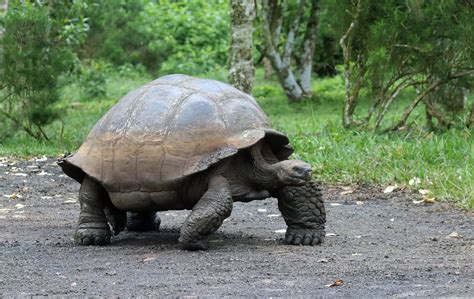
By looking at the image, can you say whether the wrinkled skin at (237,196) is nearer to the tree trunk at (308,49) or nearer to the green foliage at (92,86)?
the tree trunk at (308,49)

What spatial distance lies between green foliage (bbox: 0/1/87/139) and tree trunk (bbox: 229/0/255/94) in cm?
202

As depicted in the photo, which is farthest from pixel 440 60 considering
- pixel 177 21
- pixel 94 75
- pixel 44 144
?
pixel 177 21

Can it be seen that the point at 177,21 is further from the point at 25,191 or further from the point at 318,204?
the point at 318,204

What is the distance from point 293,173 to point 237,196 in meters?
0.39

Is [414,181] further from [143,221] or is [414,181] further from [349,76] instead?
[349,76]

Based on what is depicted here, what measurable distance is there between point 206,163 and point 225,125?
268 millimetres

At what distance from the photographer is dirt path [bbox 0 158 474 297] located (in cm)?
481

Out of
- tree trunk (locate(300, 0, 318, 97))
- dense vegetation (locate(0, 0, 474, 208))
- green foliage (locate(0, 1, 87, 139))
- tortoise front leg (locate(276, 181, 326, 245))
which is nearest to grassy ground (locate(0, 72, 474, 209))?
dense vegetation (locate(0, 0, 474, 208))

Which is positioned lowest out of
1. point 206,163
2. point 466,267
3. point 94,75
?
point 94,75

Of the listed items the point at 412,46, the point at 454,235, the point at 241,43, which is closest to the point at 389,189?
the point at 454,235

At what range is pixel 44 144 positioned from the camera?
476 inches

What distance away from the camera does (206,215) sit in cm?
593

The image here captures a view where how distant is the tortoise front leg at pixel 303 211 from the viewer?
629 cm

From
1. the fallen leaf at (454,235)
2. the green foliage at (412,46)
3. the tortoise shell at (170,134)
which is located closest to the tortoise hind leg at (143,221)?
the tortoise shell at (170,134)
